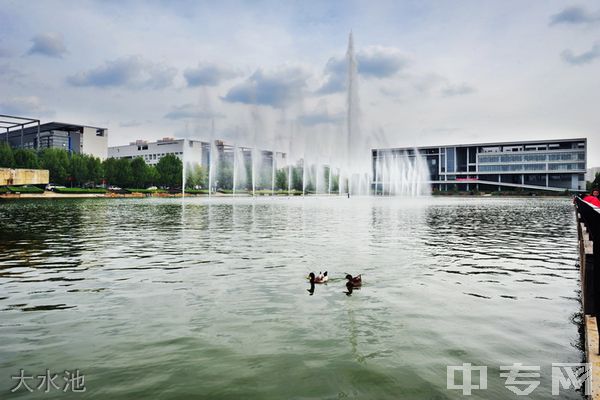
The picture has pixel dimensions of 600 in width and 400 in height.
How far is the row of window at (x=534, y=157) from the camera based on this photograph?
152m

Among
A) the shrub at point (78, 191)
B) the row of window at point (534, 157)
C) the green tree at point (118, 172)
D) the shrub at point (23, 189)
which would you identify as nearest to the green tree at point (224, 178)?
the green tree at point (118, 172)

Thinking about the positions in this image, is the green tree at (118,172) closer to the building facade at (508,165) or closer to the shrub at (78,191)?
the shrub at (78,191)

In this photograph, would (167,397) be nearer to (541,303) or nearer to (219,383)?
(219,383)

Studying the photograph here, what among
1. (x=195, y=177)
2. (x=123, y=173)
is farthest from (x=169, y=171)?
(x=123, y=173)

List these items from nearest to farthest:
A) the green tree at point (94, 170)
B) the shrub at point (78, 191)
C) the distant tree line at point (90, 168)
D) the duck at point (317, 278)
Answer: the duck at point (317, 278) < the shrub at point (78, 191) < the distant tree line at point (90, 168) < the green tree at point (94, 170)

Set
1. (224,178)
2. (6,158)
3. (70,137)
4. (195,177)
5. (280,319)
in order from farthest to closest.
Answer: (70,137)
(224,178)
(195,177)
(6,158)
(280,319)

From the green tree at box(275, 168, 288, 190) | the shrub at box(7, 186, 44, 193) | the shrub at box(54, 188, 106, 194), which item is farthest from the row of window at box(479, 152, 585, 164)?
the shrub at box(7, 186, 44, 193)

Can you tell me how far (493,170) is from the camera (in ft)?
548

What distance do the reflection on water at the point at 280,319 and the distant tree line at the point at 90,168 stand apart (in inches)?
4555

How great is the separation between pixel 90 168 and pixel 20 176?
64.5 metres

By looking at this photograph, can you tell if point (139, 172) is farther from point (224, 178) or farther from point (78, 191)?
point (224, 178)

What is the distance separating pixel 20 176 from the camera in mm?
67938

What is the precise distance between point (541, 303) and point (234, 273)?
958 centimetres

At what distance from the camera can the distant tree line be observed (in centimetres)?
11831
